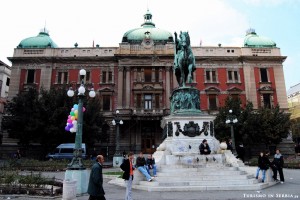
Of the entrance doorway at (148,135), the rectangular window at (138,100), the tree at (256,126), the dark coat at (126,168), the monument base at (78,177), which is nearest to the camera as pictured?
the dark coat at (126,168)

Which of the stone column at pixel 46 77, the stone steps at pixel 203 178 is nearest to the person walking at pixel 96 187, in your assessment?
the stone steps at pixel 203 178

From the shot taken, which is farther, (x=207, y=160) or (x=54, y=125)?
(x=54, y=125)

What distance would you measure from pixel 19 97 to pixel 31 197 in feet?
88.6

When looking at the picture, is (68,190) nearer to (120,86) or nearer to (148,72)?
(120,86)

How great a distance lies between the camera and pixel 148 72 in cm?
3872

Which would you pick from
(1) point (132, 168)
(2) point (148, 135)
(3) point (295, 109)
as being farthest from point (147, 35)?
(3) point (295, 109)

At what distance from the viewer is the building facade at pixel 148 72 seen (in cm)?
3778

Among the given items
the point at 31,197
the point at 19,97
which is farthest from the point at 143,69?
the point at 31,197

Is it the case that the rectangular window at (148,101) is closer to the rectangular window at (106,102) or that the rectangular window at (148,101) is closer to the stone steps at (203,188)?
the rectangular window at (106,102)

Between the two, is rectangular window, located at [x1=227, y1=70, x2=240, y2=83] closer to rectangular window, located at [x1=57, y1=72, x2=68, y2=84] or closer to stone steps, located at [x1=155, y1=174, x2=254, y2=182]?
rectangular window, located at [x1=57, y1=72, x2=68, y2=84]

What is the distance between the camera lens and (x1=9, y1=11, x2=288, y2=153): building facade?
37781 mm

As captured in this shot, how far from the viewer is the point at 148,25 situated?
4453 cm

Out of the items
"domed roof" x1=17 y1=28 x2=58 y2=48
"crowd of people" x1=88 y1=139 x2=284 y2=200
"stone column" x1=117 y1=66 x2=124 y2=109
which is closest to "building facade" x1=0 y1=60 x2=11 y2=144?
"domed roof" x1=17 y1=28 x2=58 y2=48

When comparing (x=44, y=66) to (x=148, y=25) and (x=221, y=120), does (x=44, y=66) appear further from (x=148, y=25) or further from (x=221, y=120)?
(x=221, y=120)
